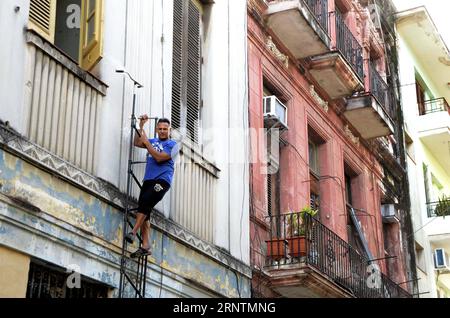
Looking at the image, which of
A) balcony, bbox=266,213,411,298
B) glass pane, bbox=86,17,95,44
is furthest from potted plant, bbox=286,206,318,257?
glass pane, bbox=86,17,95,44

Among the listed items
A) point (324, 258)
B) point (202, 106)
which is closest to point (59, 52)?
point (202, 106)

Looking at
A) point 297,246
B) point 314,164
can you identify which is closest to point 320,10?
point 314,164

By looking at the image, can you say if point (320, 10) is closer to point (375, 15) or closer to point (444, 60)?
point (375, 15)

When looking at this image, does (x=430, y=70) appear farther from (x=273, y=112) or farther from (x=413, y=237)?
(x=273, y=112)

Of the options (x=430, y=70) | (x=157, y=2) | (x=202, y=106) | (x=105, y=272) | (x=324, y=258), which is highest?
(x=430, y=70)

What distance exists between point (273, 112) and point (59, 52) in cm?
597

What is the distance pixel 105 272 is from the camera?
8.74m

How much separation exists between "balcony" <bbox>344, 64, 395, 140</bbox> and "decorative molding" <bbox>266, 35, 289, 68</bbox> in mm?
2886

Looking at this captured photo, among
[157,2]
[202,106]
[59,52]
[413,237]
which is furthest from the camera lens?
[413,237]

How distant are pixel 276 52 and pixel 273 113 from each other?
167 centimetres

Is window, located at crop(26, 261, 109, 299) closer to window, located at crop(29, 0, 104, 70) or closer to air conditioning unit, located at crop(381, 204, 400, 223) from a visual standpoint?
window, located at crop(29, 0, 104, 70)

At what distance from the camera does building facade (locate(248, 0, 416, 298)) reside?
13.2 metres

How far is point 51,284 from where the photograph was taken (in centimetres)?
817

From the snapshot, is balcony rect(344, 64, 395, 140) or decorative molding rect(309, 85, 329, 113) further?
balcony rect(344, 64, 395, 140)
